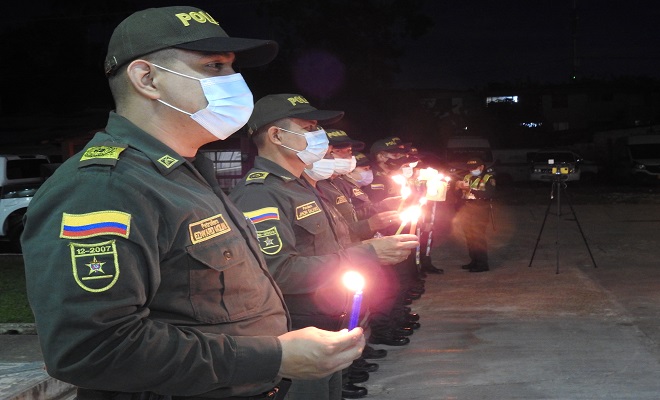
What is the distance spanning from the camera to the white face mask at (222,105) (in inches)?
83.4

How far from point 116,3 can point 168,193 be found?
31.2 m

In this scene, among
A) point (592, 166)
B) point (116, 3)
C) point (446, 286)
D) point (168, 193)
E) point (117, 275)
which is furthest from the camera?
point (592, 166)

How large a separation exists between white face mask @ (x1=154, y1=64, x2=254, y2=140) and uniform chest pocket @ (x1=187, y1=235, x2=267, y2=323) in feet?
1.18

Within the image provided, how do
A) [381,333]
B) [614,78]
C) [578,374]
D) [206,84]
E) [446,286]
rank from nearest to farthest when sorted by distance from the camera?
[206,84], [578,374], [381,333], [446,286], [614,78]

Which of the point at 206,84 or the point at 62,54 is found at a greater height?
the point at 62,54

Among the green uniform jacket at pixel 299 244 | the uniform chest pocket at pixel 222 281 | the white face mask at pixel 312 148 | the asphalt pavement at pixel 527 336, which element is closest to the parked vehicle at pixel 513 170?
the asphalt pavement at pixel 527 336

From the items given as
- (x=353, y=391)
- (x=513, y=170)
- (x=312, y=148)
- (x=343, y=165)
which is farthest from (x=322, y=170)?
(x=513, y=170)

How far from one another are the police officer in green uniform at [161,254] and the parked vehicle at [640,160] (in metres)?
28.8

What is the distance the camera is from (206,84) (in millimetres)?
2109

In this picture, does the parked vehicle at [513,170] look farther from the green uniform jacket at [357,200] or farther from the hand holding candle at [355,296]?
the hand holding candle at [355,296]

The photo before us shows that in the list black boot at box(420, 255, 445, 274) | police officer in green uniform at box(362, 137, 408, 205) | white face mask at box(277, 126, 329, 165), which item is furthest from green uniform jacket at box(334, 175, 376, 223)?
black boot at box(420, 255, 445, 274)

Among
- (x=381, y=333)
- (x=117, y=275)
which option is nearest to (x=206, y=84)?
(x=117, y=275)

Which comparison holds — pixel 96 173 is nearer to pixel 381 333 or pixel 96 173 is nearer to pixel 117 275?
pixel 117 275

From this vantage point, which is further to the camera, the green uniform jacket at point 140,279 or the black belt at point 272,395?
the black belt at point 272,395
